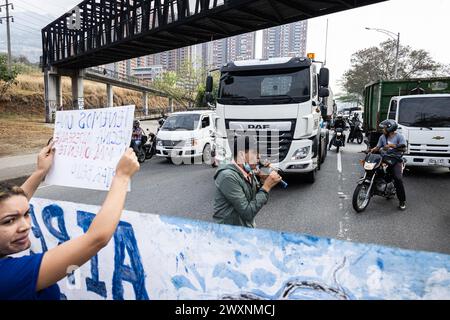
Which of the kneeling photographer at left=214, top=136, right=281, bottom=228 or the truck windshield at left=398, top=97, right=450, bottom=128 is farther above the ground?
the truck windshield at left=398, top=97, right=450, bottom=128

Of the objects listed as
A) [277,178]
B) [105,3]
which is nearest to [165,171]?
[277,178]

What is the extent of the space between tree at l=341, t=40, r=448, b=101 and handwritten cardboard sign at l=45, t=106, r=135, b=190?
38.7 metres

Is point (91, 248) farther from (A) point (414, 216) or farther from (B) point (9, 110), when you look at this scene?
(B) point (9, 110)

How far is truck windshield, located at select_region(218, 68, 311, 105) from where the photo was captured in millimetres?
6996

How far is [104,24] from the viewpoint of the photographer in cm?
2575

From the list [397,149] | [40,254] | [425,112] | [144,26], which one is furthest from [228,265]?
[144,26]

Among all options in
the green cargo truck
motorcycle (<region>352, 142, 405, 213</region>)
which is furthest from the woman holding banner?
the green cargo truck

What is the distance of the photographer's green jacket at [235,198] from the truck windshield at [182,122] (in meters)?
9.40

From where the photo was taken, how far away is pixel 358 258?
56.4 inches

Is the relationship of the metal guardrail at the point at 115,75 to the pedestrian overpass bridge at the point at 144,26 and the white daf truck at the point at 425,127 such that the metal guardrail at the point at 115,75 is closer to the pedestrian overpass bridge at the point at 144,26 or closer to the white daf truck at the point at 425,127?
the pedestrian overpass bridge at the point at 144,26

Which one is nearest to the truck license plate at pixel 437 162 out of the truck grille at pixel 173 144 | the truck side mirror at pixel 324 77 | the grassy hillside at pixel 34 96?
the truck side mirror at pixel 324 77

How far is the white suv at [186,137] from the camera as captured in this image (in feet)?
37.4

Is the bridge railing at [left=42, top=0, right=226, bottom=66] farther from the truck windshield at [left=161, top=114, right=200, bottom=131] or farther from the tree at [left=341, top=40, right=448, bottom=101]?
the tree at [left=341, top=40, right=448, bottom=101]

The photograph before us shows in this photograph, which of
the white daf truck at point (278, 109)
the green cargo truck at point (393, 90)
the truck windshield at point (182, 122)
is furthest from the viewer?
the truck windshield at point (182, 122)
